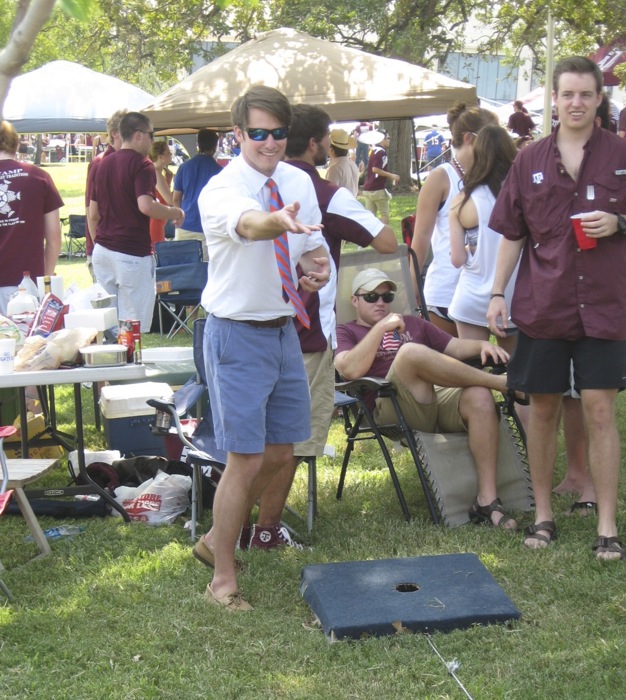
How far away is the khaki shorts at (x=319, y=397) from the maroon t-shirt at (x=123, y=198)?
289 cm

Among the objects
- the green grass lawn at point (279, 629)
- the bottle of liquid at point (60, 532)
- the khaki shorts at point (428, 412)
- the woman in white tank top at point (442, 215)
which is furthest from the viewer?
the woman in white tank top at point (442, 215)

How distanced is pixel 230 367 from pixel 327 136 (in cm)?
133

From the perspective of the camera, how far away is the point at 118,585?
401 centimetres

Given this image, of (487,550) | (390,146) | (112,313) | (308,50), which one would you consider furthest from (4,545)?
(390,146)

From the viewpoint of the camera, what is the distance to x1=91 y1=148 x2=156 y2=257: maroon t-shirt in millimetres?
6953

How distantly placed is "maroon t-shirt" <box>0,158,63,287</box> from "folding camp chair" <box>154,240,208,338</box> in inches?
131

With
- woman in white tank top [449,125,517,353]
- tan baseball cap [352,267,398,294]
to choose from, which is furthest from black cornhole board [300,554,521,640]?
tan baseball cap [352,267,398,294]

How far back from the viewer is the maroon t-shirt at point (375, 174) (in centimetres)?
1708

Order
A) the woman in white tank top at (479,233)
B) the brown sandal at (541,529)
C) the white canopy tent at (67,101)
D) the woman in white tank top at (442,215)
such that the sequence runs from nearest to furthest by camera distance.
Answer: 1. the brown sandal at (541,529)
2. the woman in white tank top at (479,233)
3. the woman in white tank top at (442,215)
4. the white canopy tent at (67,101)

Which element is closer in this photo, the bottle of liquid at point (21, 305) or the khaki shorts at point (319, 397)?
the khaki shorts at point (319, 397)

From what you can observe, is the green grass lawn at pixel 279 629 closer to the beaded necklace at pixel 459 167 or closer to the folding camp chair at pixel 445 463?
the folding camp chair at pixel 445 463

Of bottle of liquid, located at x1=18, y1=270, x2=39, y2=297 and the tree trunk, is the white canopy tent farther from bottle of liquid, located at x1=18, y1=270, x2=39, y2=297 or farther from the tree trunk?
the tree trunk

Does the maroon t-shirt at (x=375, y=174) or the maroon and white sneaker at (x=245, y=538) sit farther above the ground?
the maroon t-shirt at (x=375, y=174)

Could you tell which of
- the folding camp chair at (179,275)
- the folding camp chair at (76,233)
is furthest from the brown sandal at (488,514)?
the folding camp chair at (76,233)
